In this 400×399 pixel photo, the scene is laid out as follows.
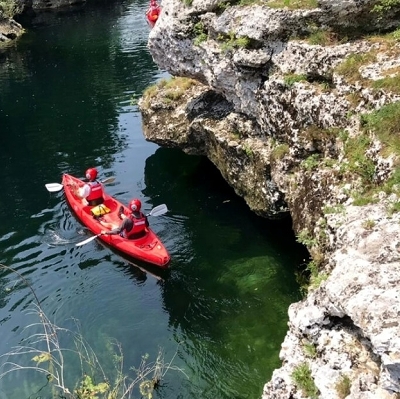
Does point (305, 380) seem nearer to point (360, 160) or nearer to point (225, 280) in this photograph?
point (360, 160)

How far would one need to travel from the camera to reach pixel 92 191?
16.4 meters

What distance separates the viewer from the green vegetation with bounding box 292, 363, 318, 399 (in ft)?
21.0

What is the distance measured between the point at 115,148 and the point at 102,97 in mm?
6819

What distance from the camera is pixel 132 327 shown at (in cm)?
1220

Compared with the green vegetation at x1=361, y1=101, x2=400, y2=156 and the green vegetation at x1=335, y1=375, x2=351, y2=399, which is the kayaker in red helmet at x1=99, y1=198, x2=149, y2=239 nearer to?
the green vegetation at x1=361, y1=101, x2=400, y2=156

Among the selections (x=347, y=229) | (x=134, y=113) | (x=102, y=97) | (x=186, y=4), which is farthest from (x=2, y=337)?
(x=102, y=97)

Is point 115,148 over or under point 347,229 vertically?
under

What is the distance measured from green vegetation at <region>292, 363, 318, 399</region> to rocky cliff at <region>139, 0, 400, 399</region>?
0.5 inches

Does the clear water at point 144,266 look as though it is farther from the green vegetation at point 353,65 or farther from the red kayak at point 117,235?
the green vegetation at point 353,65

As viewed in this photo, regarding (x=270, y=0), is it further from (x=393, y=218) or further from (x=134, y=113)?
(x=134, y=113)

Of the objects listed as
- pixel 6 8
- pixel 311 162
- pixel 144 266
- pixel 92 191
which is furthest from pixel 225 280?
pixel 6 8

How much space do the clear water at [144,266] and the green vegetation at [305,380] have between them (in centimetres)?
389

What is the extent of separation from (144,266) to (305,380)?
27.2 ft

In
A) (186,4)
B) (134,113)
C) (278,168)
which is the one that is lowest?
(134,113)
